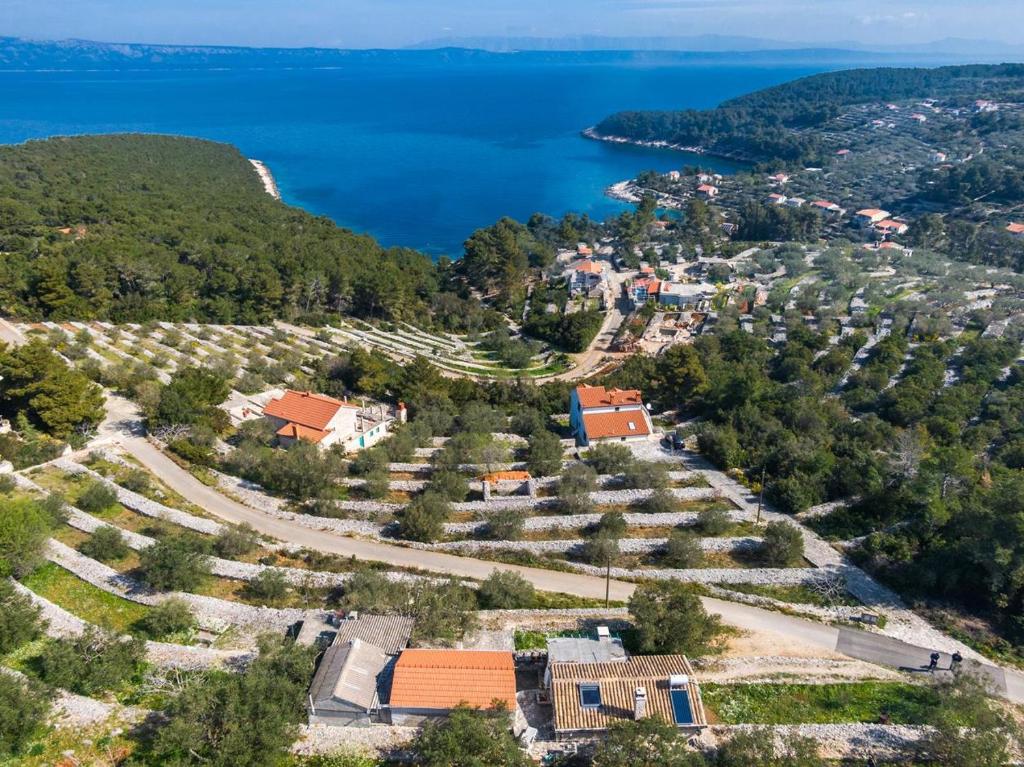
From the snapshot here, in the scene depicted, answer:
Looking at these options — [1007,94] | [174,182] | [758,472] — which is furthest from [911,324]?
[1007,94]

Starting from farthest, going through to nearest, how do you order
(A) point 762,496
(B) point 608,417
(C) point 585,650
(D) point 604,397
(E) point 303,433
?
(D) point 604,397 < (B) point 608,417 < (E) point 303,433 < (A) point 762,496 < (C) point 585,650

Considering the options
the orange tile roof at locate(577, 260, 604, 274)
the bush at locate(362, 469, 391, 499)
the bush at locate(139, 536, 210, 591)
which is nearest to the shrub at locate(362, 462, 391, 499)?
the bush at locate(362, 469, 391, 499)

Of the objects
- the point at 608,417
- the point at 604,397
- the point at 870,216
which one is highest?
the point at 870,216

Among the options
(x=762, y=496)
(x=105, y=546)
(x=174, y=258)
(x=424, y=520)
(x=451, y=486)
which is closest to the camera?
(x=105, y=546)

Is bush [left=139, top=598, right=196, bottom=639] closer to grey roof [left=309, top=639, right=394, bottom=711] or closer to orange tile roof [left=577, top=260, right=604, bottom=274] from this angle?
grey roof [left=309, top=639, right=394, bottom=711]

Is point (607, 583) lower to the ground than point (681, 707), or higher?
lower

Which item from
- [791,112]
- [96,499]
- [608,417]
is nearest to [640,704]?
[608,417]

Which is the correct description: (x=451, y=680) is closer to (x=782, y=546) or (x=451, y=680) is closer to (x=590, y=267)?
(x=782, y=546)
